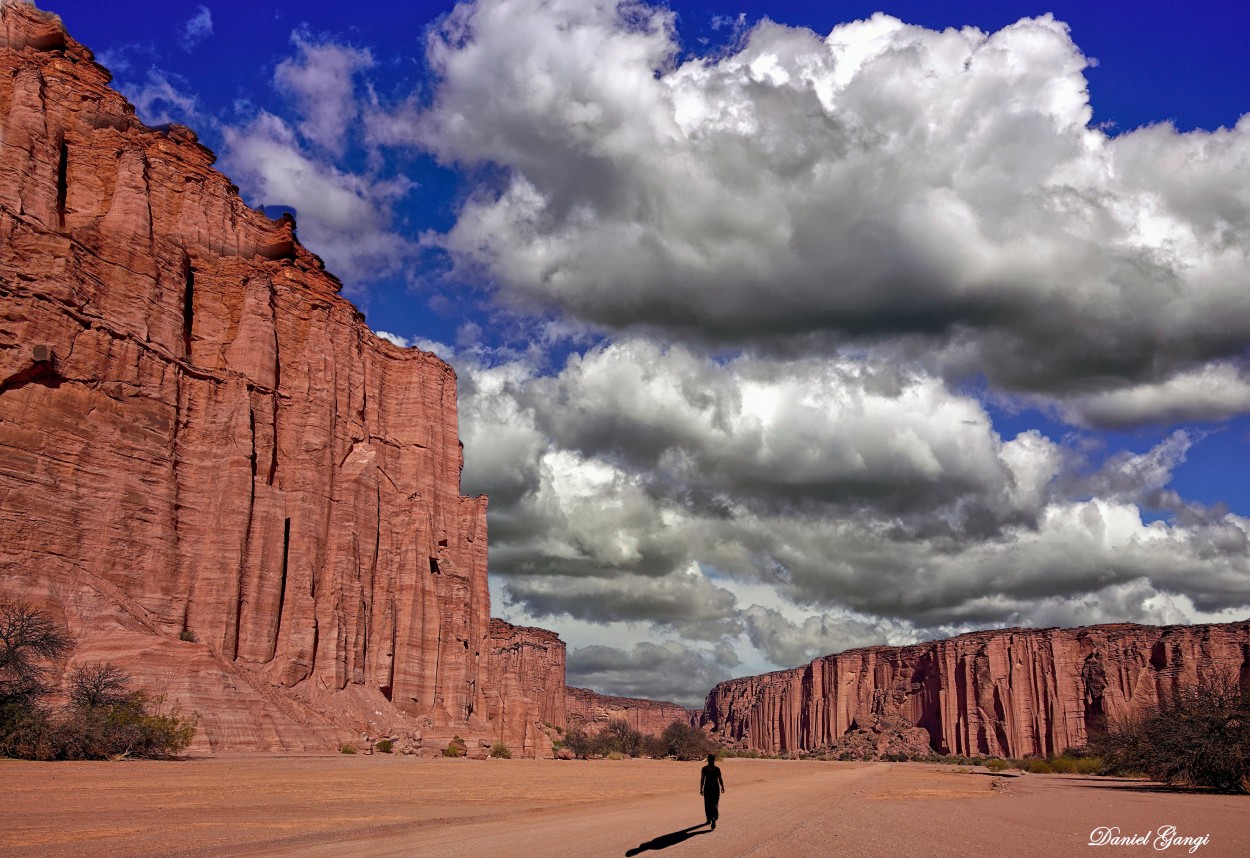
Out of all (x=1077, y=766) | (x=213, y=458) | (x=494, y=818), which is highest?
(x=213, y=458)

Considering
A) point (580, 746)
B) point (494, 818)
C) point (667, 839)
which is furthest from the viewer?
point (580, 746)

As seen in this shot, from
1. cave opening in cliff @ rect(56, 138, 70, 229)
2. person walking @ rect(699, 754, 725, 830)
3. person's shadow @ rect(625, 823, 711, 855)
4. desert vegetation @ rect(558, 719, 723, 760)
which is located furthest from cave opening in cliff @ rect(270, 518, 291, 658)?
desert vegetation @ rect(558, 719, 723, 760)

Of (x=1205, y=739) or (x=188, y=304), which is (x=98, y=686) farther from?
(x=1205, y=739)

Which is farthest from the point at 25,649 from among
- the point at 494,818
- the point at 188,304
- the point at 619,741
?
the point at 619,741

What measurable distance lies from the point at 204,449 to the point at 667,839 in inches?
1709

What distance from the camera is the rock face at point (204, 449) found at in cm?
4141

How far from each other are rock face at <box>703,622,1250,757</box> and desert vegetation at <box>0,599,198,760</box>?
101m

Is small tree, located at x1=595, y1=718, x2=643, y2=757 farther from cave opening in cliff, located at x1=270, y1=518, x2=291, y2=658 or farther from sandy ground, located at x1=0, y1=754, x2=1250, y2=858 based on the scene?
sandy ground, located at x1=0, y1=754, x2=1250, y2=858

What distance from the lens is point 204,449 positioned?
2048 inches

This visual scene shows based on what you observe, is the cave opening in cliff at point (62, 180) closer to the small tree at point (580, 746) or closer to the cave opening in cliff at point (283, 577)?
the cave opening in cliff at point (283, 577)

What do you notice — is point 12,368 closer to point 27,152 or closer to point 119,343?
point 119,343

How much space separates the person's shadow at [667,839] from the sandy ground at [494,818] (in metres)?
0.06

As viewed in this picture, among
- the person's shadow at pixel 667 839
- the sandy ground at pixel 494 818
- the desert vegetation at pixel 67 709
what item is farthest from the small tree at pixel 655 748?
the person's shadow at pixel 667 839

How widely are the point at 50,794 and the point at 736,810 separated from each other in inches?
682
